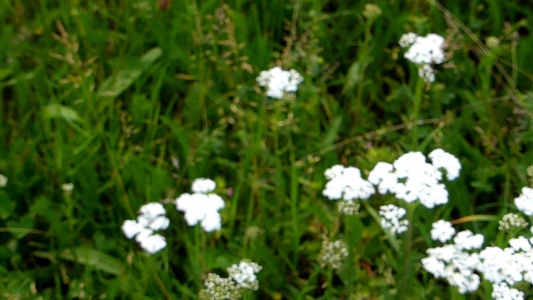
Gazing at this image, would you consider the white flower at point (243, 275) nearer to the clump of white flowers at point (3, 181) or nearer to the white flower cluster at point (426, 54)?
the white flower cluster at point (426, 54)

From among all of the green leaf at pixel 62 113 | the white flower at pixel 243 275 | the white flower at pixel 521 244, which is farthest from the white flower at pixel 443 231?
the green leaf at pixel 62 113

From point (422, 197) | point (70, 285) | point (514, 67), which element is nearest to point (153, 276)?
point (70, 285)

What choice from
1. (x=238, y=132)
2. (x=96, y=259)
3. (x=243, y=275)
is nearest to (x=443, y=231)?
(x=243, y=275)

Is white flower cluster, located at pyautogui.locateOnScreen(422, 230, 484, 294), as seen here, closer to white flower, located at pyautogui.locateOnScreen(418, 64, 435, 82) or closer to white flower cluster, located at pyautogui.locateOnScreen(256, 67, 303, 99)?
white flower, located at pyautogui.locateOnScreen(418, 64, 435, 82)

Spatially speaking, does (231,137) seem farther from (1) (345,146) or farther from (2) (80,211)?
(2) (80,211)

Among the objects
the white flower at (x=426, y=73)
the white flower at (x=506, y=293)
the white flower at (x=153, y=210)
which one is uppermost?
the white flower at (x=426, y=73)

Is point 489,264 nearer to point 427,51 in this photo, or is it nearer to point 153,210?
point 427,51
